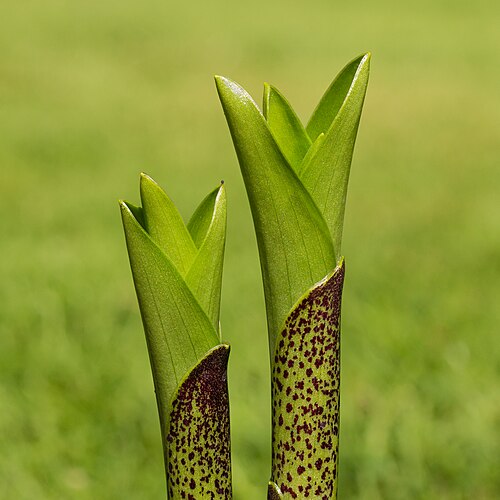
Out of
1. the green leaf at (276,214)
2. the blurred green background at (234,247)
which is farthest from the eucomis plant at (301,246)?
the blurred green background at (234,247)

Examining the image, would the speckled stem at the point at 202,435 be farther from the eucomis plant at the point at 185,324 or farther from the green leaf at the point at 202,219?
the green leaf at the point at 202,219

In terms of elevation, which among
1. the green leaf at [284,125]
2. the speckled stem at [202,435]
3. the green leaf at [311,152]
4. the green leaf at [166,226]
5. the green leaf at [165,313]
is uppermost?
the green leaf at [284,125]

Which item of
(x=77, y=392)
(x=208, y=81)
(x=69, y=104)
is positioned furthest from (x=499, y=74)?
(x=77, y=392)

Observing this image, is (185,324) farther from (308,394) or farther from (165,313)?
(308,394)

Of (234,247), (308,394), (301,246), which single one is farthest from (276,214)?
(234,247)

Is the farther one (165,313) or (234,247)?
(234,247)
